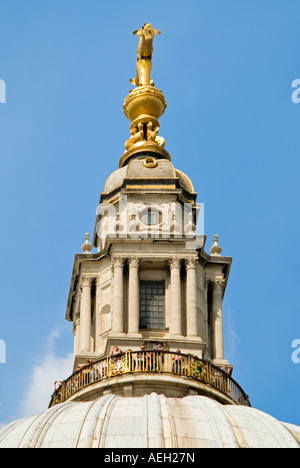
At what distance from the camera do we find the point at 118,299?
7125cm

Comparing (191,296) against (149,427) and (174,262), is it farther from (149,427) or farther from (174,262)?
(149,427)

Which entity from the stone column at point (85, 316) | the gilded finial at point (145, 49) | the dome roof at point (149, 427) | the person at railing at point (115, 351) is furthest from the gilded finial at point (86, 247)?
the dome roof at point (149, 427)

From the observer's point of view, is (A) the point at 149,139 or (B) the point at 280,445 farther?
(A) the point at 149,139

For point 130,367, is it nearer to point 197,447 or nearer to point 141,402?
point 141,402

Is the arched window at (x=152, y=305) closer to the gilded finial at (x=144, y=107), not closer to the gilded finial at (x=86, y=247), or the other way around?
the gilded finial at (x=86, y=247)

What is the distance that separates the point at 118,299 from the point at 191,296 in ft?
10.6

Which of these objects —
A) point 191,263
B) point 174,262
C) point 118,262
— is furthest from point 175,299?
point 118,262

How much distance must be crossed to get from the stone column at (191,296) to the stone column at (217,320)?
185cm

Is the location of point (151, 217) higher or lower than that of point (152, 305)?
higher

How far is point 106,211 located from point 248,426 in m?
18.7
